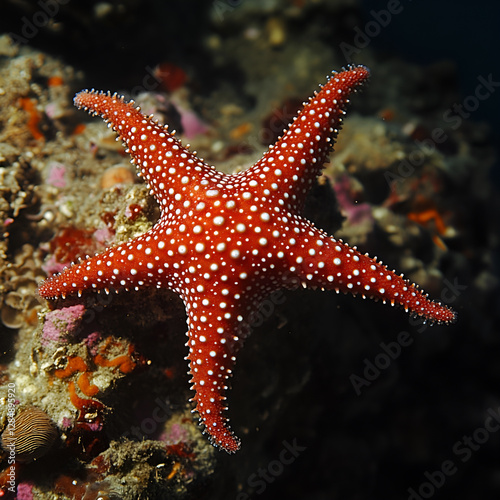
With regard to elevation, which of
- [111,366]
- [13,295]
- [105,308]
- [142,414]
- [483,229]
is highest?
[483,229]

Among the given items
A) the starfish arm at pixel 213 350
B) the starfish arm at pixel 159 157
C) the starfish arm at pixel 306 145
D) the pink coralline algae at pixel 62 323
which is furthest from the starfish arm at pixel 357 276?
the pink coralline algae at pixel 62 323

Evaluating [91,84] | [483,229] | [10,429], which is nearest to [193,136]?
[91,84]

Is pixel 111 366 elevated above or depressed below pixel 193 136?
above

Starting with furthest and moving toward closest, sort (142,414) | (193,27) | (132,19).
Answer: (193,27) → (132,19) → (142,414)

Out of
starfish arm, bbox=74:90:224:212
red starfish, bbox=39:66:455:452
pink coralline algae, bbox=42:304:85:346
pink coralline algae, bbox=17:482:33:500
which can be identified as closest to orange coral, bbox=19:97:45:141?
starfish arm, bbox=74:90:224:212

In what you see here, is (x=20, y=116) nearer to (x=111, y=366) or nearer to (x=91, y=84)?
(x=91, y=84)

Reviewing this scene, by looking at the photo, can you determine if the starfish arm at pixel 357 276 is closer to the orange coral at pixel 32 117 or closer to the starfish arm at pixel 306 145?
the starfish arm at pixel 306 145

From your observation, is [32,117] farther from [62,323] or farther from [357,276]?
[357,276]
